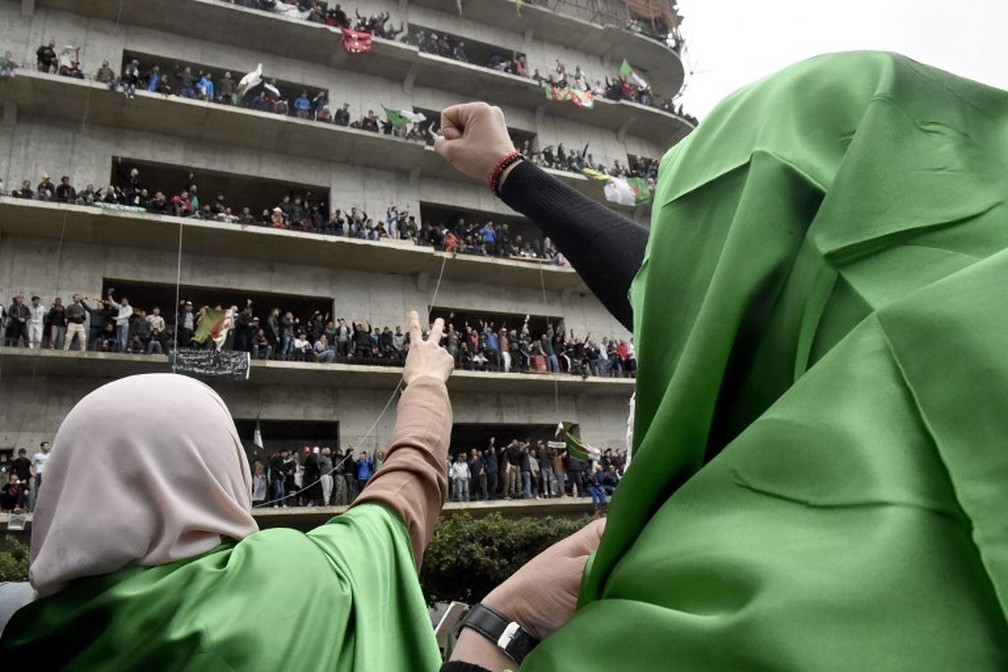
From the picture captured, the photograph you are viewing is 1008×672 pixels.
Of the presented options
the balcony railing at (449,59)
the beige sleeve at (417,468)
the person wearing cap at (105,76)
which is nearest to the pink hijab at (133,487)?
the beige sleeve at (417,468)

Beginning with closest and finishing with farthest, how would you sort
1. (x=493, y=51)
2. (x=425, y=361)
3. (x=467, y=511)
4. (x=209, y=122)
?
(x=425, y=361), (x=467, y=511), (x=209, y=122), (x=493, y=51)

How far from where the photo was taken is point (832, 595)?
1.27 feet

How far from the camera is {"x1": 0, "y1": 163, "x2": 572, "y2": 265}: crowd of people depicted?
45.2 ft

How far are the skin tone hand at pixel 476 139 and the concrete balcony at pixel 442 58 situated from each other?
16.8 metres

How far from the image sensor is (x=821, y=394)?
46 centimetres

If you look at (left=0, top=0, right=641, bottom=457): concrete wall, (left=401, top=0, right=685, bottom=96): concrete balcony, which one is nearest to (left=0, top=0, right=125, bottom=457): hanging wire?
(left=0, top=0, right=641, bottom=457): concrete wall

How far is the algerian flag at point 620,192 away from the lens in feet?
57.3

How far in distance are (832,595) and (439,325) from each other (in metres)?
1.84

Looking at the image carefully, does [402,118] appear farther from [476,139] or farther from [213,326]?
[476,139]

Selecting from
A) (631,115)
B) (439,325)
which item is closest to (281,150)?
(631,115)

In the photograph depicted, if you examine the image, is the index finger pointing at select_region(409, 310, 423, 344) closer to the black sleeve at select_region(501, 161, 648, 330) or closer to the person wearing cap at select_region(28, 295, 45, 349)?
the black sleeve at select_region(501, 161, 648, 330)

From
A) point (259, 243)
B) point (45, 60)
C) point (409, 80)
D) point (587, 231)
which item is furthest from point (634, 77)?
point (587, 231)

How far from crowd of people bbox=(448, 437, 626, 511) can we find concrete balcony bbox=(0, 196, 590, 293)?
4130 mm

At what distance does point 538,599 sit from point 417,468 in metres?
0.87
